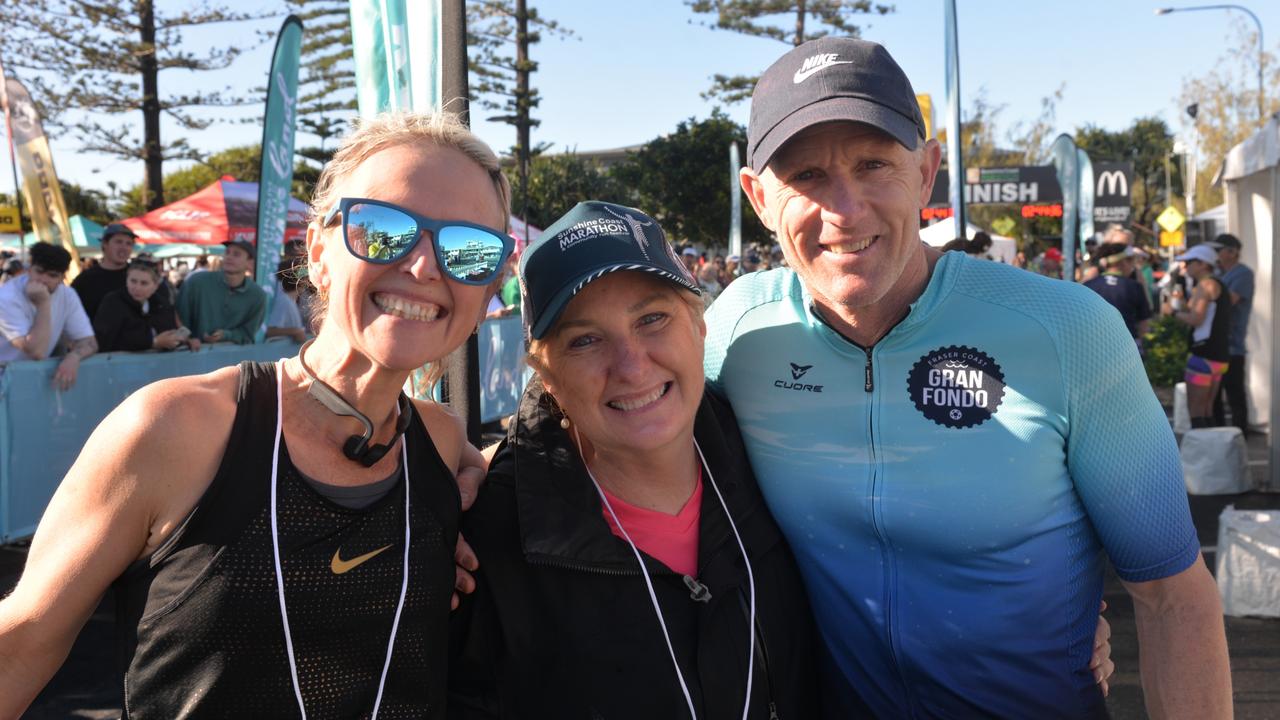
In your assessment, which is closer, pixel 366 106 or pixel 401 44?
pixel 401 44

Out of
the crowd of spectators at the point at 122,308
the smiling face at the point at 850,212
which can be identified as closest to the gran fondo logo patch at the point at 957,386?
the smiling face at the point at 850,212

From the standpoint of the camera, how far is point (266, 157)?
8258mm

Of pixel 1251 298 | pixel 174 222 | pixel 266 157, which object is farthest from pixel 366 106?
pixel 174 222

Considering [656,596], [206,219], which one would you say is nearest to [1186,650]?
[656,596]

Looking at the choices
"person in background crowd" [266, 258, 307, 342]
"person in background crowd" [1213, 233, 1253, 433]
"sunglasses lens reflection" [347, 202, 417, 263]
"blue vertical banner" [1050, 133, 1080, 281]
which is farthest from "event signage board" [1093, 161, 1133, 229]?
"sunglasses lens reflection" [347, 202, 417, 263]

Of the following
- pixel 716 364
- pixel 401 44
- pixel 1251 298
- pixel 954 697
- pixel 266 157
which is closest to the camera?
pixel 954 697

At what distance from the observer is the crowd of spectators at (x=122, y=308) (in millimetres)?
6629

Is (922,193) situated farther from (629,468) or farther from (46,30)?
(46,30)

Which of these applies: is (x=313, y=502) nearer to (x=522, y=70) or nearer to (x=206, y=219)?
(x=206, y=219)

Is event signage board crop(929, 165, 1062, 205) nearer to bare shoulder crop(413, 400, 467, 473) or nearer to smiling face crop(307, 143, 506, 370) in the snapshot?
bare shoulder crop(413, 400, 467, 473)

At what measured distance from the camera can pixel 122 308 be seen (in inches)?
302

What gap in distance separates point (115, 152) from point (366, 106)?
62.4ft

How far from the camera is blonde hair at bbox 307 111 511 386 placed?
1752 millimetres

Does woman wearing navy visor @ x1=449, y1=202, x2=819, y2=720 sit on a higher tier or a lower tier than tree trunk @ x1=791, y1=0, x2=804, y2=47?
lower
